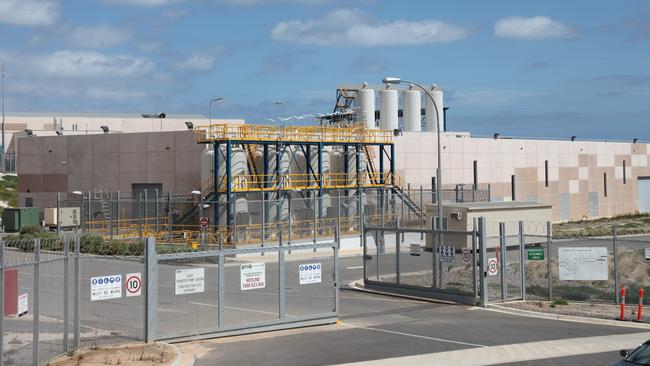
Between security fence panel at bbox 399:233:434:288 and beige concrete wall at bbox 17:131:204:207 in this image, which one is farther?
beige concrete wall at bbox 17:131:204:207

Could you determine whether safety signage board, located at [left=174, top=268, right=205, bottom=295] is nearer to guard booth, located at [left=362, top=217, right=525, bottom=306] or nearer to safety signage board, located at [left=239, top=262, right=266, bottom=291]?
safety signage board, located at [left=239, top=262, right=266, bottom=291]

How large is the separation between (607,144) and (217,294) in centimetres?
6389

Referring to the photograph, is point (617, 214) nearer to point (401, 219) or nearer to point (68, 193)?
point (401, 219)

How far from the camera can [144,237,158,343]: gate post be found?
16109mm

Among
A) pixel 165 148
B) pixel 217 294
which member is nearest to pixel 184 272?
pixel 217 294

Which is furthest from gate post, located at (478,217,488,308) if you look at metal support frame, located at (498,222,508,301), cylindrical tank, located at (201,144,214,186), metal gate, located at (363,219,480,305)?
cylindrical tank, located at (201,144,214,186)

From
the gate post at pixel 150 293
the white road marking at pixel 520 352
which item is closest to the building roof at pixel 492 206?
the white road marking at pixel 520 352

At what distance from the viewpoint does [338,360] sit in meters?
15.0

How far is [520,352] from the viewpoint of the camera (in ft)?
51.2

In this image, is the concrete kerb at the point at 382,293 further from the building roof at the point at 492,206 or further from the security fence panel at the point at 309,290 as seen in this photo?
the building roof at the point at 492,206

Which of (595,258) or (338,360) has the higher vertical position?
(595,258)

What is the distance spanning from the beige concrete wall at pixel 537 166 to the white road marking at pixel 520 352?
3931 cm

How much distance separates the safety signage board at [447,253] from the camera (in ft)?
77.1

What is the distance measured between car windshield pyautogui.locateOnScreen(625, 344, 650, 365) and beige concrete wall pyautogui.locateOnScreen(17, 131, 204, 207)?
38633 mm
